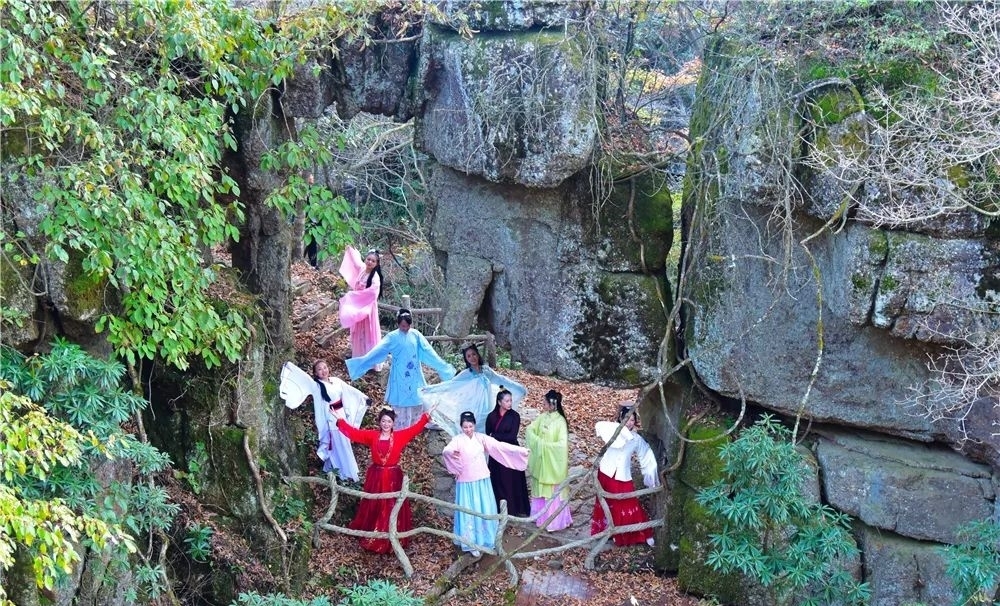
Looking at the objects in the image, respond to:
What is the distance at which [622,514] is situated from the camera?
377 inches

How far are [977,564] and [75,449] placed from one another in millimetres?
6244

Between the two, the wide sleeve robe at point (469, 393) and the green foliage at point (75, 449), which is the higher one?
the green foliage at point (75, 449)

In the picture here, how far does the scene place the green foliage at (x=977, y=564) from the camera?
6.93 m

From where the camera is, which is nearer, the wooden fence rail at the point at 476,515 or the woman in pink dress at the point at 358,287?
the wooden fence rail at the point at 476,515

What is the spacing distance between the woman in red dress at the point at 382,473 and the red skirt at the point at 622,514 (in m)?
1.91

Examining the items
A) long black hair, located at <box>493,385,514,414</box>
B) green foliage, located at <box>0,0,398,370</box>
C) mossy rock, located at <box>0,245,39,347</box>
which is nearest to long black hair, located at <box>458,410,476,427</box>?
long black hair, located at <box>493,385,514,414</box>

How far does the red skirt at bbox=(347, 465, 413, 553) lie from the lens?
30.6ft

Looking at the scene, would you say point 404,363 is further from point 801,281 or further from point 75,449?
point 75,449

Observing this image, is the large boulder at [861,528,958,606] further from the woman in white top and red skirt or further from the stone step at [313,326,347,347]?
the stone step at [313,326,347,347]

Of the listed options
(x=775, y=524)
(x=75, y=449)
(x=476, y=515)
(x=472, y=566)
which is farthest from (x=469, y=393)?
(x=75, y=449)

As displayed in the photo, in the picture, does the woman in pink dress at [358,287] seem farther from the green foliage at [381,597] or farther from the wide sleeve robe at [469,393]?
the green foliage at [381,597]

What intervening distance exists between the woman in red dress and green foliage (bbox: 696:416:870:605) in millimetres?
2957

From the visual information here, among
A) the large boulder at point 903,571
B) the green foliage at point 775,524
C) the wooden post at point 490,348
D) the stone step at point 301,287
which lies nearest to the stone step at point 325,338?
the stone step at point 301,287

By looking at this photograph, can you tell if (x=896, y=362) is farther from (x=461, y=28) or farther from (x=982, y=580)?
(x=461, y=28)
